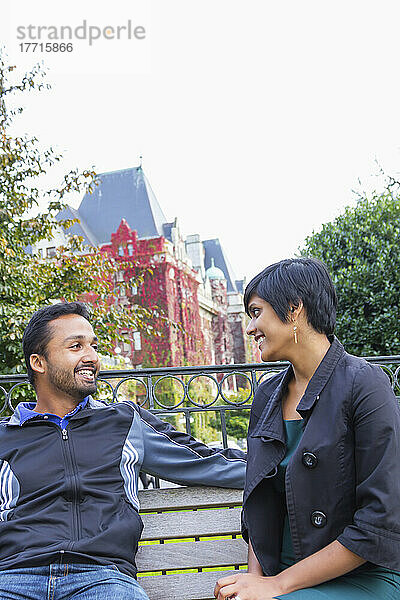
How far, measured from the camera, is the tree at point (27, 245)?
6.70m

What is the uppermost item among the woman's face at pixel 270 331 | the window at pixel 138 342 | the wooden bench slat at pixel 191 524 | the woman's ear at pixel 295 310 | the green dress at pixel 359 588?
the woman's ear at pixel 295 310

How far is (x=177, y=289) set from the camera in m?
27.9

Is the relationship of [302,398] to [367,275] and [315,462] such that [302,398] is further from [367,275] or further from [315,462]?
[367,275]

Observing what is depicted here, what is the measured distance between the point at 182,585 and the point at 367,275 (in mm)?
5685

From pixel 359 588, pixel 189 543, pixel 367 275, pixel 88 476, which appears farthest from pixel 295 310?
pixel 367 275

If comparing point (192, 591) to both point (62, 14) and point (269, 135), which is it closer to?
point (62, 14)

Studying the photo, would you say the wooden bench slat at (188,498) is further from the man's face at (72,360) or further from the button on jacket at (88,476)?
the man's face at (72,360)

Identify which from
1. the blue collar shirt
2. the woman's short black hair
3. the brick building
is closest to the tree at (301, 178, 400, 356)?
the blue collar shirt

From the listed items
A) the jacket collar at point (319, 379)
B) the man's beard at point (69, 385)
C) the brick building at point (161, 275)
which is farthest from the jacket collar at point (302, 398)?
the brick building at point (161, 275)

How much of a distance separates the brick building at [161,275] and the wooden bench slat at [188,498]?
16.1 m

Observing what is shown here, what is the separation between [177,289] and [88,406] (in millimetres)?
25208

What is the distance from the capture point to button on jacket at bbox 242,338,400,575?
5.51 ft

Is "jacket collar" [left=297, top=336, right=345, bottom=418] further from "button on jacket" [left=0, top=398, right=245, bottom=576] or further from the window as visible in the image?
the window

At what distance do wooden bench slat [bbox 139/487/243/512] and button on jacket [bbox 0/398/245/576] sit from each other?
0.23 feet
